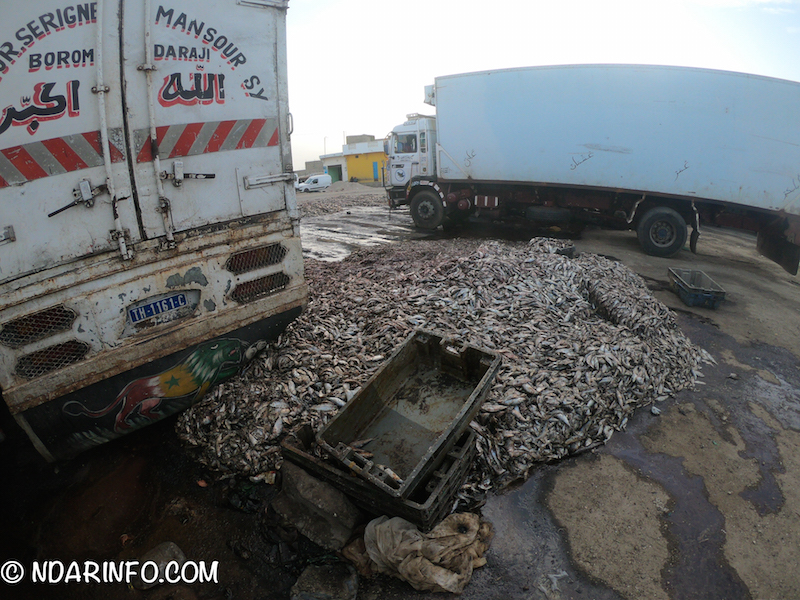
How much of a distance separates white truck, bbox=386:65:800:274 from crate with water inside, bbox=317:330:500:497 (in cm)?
960

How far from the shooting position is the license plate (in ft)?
12.8

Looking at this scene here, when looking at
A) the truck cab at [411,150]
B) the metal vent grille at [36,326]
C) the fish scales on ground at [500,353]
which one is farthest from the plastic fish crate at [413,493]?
the truck cab at [411,150]

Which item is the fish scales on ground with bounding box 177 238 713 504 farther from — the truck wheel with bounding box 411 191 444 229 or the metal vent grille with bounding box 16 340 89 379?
the truck wheel with bounding box 411 191 444 229

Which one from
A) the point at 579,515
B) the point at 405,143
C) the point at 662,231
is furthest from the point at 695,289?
the point at 405,143

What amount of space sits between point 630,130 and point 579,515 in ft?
35.1

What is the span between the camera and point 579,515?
3.93m

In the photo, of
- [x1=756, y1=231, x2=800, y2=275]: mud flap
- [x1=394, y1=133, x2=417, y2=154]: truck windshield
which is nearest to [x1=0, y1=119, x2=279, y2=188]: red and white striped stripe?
[x1=394, y1=133, x2=417, y2=154]: truck windshield

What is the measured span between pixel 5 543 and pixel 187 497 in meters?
1.50

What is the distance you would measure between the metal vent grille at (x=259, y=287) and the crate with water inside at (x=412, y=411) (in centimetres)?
160

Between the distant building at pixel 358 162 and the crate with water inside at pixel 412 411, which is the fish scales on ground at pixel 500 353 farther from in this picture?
the distant building at pixel 358 162

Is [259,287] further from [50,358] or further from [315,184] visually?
[315,184]

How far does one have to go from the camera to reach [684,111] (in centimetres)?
1041

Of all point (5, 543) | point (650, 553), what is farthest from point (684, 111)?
point (5, 543)

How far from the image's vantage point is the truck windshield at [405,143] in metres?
14.5
